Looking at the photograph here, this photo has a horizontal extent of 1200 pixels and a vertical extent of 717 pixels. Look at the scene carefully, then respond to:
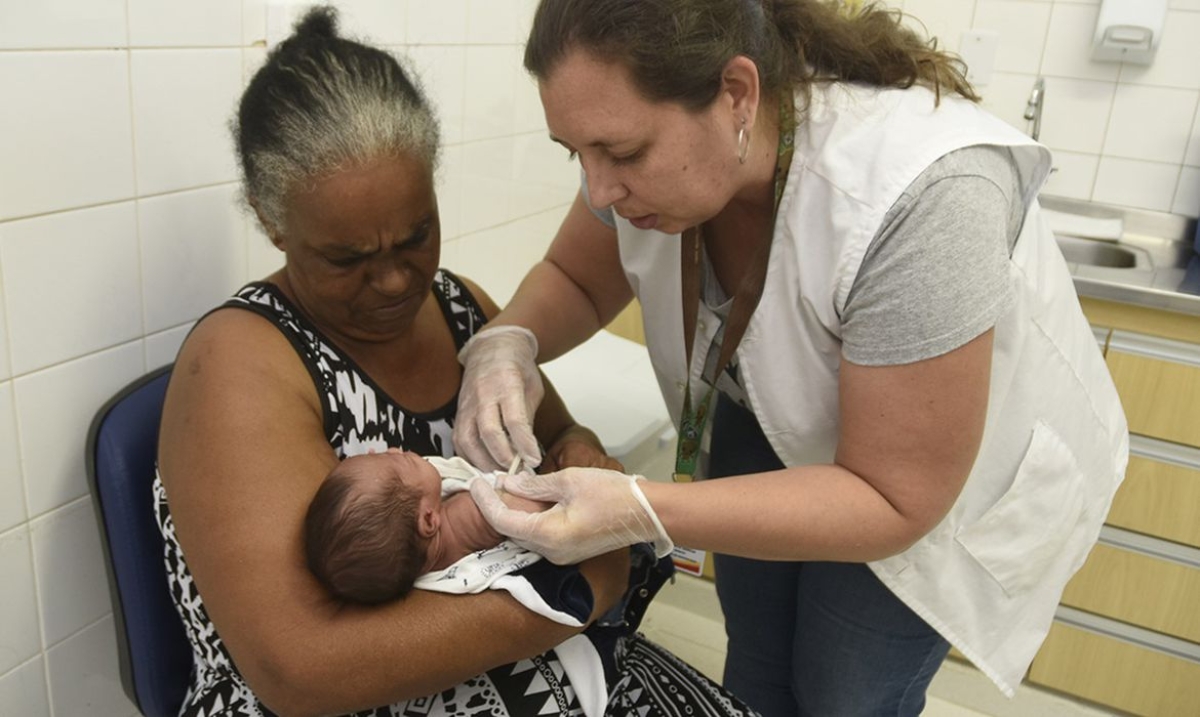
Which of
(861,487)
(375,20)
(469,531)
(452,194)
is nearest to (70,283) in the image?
(469,531)

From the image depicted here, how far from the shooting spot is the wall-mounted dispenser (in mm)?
2625

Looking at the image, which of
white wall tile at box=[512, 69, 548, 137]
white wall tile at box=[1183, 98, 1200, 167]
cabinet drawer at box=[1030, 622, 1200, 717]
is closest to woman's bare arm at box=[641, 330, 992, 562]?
white wall tile at box=[512, 69, 548, 137]

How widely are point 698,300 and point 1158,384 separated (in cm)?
148

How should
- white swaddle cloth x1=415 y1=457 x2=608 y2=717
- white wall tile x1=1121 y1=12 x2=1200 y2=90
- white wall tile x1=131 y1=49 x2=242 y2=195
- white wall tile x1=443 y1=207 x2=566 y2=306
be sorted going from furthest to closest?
white wall tile x1=1121 y1=12 x2=1200 y2=90 < white wall tile x1=443 y1=207 x2=566 y2=306 < white wall tile x1=131 y1=49 x2=242 y2=195 < white swaddle cloth x1=415 y1=457 x2=608 y2=717

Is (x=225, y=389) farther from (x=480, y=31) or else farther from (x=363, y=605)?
(x=480, y=31)

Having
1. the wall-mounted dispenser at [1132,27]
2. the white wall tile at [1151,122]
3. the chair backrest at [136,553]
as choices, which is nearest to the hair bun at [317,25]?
the chair backrest at [136,553]

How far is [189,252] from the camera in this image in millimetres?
1492

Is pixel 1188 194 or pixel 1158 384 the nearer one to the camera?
pixel 1158 384

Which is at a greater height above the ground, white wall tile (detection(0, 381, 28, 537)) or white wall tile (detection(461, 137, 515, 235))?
white wall tile (detection(461, 137, 515, 235))

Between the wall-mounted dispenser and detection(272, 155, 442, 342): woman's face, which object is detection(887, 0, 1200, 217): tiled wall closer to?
the wall-mounted dispenser

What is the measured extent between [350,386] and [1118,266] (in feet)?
7.46

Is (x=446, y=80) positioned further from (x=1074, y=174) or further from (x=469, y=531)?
(x=1074, y=174)

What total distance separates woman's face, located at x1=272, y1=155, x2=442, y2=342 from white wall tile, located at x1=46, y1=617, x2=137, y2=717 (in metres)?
0.61

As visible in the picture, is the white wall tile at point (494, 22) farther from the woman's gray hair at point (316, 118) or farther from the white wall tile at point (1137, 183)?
the white wall tile at point (1137, 183)
